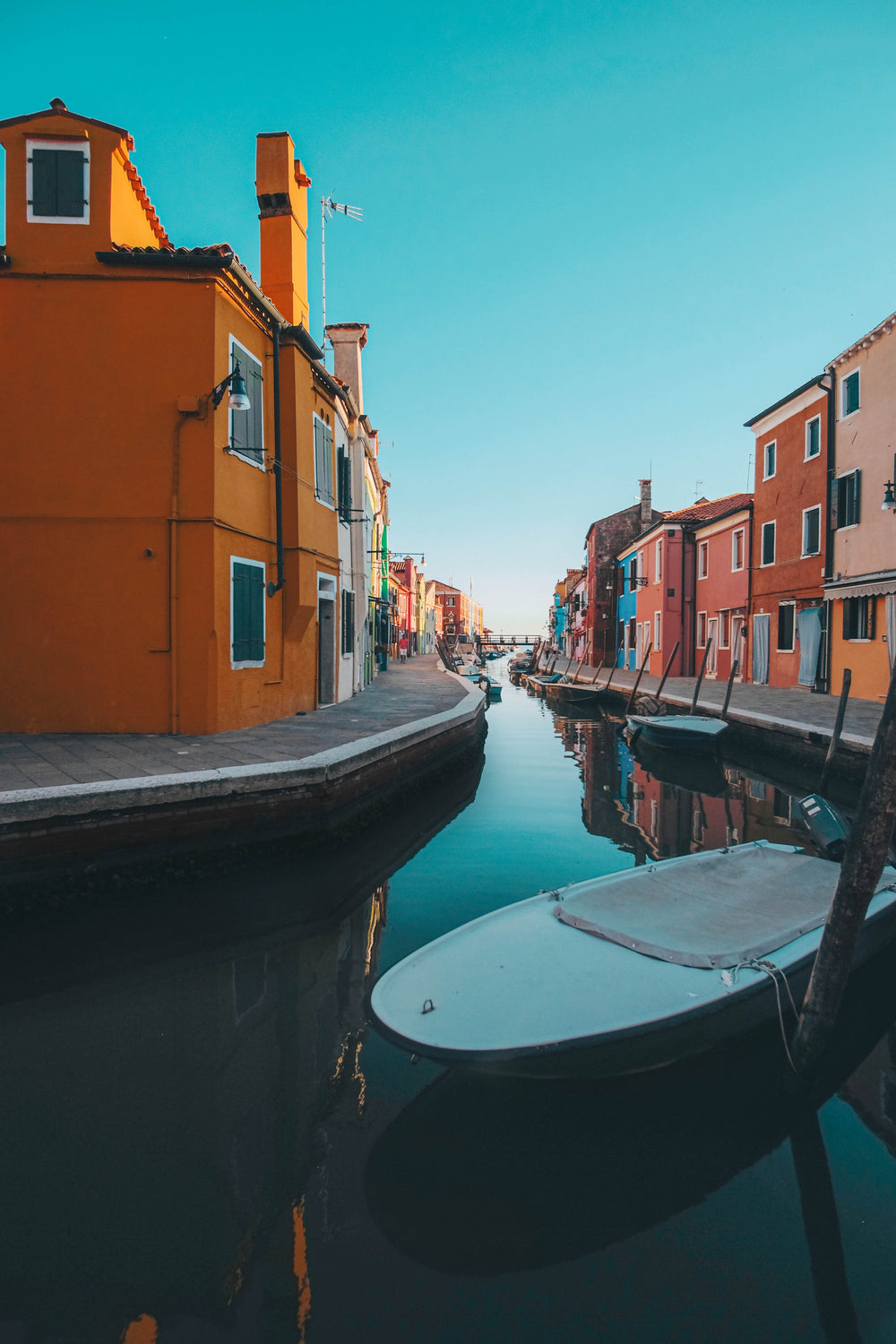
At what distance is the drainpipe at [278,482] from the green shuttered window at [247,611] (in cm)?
46

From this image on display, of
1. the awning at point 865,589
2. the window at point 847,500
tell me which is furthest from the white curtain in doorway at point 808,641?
the window at point 847,500

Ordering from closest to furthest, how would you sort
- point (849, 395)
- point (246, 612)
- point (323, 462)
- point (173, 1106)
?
1. point (173, 1106)
2. point (246, 612)
3. point (323, 462)
4. point (849, 395)

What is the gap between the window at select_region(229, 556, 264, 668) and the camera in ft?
31.3

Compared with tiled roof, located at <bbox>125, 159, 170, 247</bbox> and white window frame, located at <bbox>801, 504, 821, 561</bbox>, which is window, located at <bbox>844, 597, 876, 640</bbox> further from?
tiled roof, located at <bbox>125, 159, 170, 247</bbox>

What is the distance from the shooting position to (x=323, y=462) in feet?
42.6

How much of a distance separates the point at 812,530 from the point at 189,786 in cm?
1771

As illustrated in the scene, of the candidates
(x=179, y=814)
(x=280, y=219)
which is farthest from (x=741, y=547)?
(x=179, y=814)

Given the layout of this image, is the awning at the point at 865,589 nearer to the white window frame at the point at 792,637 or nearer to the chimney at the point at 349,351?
the white window frame at the point at 792,637

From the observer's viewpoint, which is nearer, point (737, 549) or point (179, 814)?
point (179, 814)

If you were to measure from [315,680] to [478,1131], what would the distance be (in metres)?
10.1

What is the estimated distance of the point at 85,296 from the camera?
891 cm

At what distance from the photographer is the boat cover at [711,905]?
3754 millimetres

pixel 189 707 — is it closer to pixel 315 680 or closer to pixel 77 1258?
pixel 315 680

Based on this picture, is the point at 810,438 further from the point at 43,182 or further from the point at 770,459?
the point at 43,182
